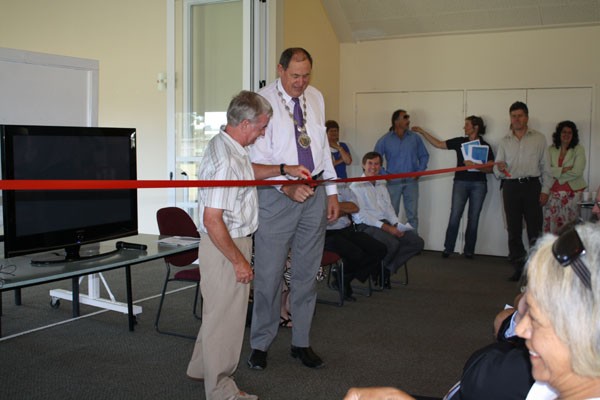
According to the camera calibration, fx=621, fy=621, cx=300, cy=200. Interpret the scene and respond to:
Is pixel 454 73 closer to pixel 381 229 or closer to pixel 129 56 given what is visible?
pixel 381 229

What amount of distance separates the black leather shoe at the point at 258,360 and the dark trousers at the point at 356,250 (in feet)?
5.29

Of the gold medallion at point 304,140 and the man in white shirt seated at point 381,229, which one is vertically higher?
the gold medallion at point 304,140

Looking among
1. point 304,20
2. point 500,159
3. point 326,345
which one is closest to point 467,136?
point 500,159

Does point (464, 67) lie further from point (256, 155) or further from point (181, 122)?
point (256, 155)

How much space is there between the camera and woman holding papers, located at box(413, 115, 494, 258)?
716 cm

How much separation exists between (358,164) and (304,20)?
6.77 feet

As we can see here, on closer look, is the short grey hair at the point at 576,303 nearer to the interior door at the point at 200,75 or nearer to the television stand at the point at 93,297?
the television stand at the point at 93,297

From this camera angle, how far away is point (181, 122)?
6.44 meters

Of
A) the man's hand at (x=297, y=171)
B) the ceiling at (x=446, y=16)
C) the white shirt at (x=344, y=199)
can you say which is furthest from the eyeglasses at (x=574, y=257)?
the ceiling at (x=446, y=16)

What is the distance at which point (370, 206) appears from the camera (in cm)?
545

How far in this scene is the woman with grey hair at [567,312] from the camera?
1.02 metres

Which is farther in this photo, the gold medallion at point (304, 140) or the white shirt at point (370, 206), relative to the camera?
the white shirt at point (370, 206)

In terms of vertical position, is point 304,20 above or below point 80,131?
above

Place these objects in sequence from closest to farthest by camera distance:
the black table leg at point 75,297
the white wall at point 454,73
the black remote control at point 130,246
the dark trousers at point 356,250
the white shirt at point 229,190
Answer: the white shirt at point 229,190 < the black remote control at point 130,246 < the black table leg at point 75,297 < the dark trousers at point 356,250 < the white wall at point 454,73
